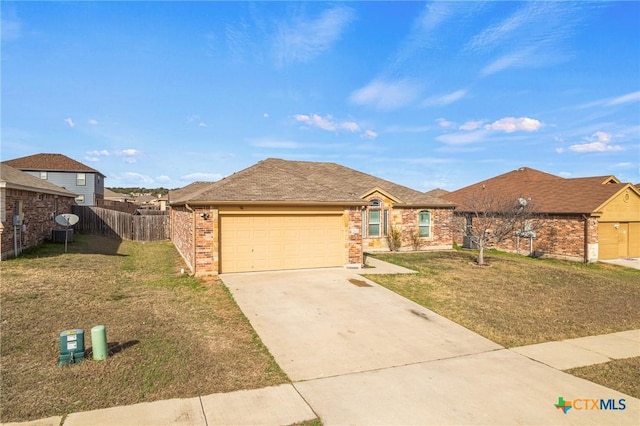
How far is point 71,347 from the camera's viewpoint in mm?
5633

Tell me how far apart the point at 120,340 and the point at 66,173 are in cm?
3786

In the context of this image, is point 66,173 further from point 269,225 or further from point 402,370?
point 402,370

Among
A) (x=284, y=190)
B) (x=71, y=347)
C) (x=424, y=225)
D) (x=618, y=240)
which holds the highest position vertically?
(x=284, y=190)

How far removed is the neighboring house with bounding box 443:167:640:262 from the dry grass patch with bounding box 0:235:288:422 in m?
14.6

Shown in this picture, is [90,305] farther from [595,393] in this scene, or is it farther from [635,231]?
[635,231]

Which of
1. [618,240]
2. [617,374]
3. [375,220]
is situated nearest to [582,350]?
[617,374]

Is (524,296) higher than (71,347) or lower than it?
lower

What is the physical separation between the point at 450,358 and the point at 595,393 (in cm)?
210

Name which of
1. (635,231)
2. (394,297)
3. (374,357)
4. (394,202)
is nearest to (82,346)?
(374,357)

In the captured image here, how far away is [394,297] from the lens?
10.4 metres

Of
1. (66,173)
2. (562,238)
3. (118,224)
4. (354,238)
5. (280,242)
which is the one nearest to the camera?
(280,242)

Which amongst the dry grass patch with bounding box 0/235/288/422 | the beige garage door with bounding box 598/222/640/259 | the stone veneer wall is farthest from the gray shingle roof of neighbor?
the beige garage door with bounding box 598/222/640/259

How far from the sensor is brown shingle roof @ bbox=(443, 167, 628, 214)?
63.7 feet

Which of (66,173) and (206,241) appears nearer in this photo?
(206,241)
